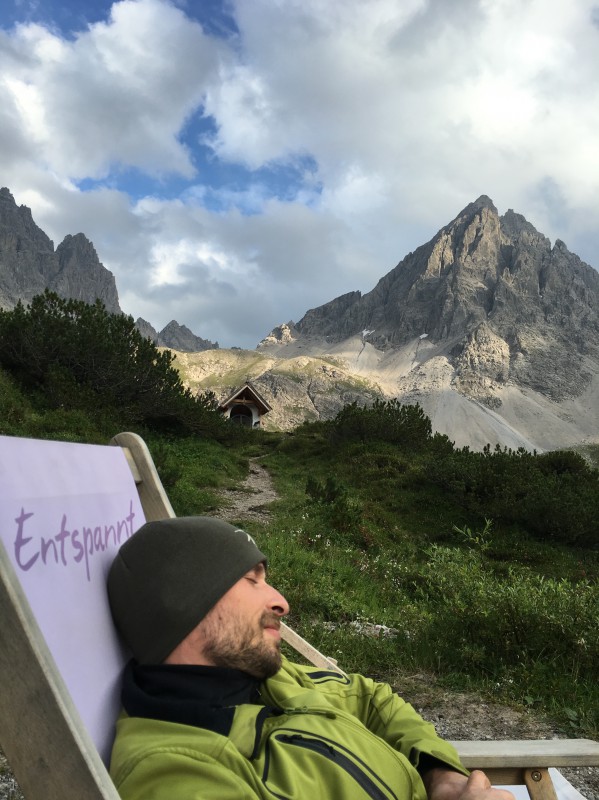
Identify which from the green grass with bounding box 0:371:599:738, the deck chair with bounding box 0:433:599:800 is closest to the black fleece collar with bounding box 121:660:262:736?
the deck chair with bounding box 0:433:599:800

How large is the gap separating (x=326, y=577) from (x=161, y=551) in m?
→ 4.82

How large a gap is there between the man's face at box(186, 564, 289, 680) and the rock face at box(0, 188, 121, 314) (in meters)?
147

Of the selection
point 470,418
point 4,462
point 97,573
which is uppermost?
point 470,418

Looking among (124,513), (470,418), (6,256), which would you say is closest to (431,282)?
(470,418)

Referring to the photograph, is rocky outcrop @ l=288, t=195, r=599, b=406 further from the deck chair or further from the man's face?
the man's face

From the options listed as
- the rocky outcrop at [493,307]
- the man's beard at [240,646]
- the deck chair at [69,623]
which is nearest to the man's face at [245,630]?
the man's beard at [240,646]

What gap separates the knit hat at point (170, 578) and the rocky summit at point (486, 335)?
3598 inches

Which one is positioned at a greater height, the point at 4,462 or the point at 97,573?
the point at 4,462

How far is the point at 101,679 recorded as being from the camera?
152 centimetres

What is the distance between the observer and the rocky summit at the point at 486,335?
11531cm

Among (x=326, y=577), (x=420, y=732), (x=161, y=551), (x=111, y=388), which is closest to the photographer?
(x=161, y=551)

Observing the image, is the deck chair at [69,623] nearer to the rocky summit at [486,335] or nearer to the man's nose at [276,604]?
the man's nose at [276,604]

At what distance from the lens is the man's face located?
154cm

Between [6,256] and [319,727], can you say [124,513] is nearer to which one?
[319,727]
